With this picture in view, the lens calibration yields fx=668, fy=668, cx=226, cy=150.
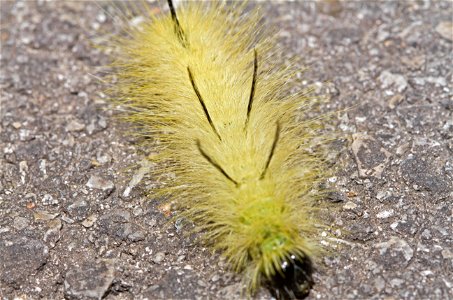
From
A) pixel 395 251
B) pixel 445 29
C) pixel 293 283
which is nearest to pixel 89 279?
pixel 293 283

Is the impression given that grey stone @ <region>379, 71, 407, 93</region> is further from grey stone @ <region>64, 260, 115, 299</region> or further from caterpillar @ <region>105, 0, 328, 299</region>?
grey stone @ <region>64, 260, 115, 299</region>

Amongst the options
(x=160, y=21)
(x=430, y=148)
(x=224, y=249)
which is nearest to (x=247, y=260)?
(x=224, y=249)

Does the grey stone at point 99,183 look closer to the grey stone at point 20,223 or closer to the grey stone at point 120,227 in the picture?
the grey stone at point 120,227

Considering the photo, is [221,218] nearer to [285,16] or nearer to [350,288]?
[350,288]

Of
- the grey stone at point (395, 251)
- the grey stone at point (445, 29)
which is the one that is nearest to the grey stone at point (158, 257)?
the grey stone at point (395, 251)

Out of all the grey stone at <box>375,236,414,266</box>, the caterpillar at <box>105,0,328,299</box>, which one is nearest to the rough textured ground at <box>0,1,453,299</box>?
the grey stone at <box>375,236,414,266</box>

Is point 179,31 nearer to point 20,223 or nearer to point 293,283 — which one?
point 20,223
